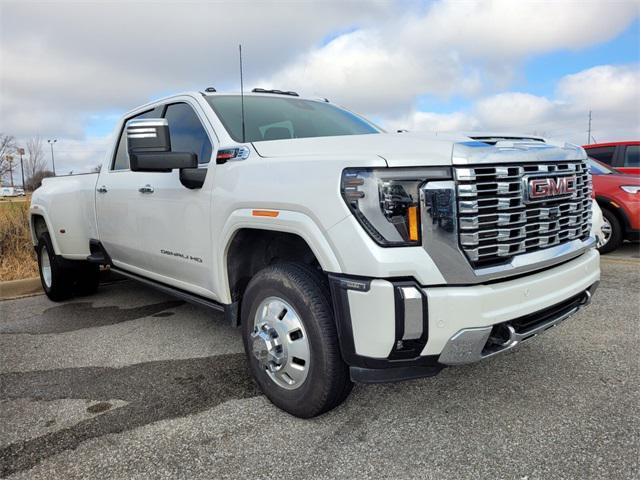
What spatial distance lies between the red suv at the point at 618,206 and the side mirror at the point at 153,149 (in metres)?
6.45

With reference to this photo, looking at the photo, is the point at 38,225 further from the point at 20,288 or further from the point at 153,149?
the point at 153,149

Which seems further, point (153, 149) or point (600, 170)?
point (600, 170)

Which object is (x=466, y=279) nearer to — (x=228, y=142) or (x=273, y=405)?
(x=273, y=405)

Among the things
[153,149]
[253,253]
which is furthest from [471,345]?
[153,149]

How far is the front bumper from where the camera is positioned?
211 centimetres

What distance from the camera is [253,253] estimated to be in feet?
10.2

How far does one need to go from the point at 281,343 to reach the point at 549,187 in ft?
5.12

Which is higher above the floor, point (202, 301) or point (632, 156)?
point (632, 156)

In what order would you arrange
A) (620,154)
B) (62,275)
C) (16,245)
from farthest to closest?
(620,154)
(16,245)
(62,275)

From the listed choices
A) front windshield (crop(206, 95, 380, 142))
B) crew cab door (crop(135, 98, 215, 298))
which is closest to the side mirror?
crew cab door (crop(135, 98, 215, 298))

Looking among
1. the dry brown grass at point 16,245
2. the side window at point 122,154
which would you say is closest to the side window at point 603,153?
the side window at point 122,154

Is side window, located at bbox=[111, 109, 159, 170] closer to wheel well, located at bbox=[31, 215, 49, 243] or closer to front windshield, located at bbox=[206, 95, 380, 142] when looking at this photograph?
front windshield, located at bbox=[206, 95, 380, 142]

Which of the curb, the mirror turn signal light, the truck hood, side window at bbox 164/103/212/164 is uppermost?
side window at bbox 164/103/212/164

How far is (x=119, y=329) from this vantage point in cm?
440
